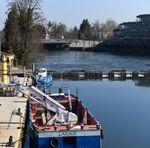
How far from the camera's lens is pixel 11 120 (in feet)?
98.3

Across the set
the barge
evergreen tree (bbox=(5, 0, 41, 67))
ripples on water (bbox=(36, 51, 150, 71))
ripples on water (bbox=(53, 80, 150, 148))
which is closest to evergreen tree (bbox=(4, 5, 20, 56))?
evergreen tree (bbox=(5, 0, 41, 67))

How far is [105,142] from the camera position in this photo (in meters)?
34.2

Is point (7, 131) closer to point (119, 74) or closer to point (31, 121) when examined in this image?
point (31, 121)

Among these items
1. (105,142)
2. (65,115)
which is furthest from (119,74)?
(65,115)

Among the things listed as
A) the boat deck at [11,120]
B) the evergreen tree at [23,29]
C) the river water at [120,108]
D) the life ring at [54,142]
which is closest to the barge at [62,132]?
the life ring at [54,142]

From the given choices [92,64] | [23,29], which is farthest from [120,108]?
[92,64]

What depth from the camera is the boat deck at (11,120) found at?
81.7ft

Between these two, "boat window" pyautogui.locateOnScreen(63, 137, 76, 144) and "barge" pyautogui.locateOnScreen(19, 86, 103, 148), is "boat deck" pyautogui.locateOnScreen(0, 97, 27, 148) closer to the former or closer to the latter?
"barge" pyautogui.locateOnScreen(19, 86, 103, 148)

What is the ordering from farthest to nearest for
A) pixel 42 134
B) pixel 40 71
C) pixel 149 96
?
pixel 40 71 < pixel 149 96 < pixel 42 134

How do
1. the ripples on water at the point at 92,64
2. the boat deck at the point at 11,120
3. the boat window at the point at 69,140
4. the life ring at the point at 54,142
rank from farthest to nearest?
the ripples on water at the point at 92,64
the boat window at the point at 69,140
the life ring at the point at 54,142
the boat deck at the point at 11,120

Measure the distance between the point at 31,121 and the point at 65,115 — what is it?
6.65 ft

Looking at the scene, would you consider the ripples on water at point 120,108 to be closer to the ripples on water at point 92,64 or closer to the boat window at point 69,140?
the boat window at point 69,140

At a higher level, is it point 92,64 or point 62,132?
point 92,64

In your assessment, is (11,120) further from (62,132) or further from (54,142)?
(62,132)
